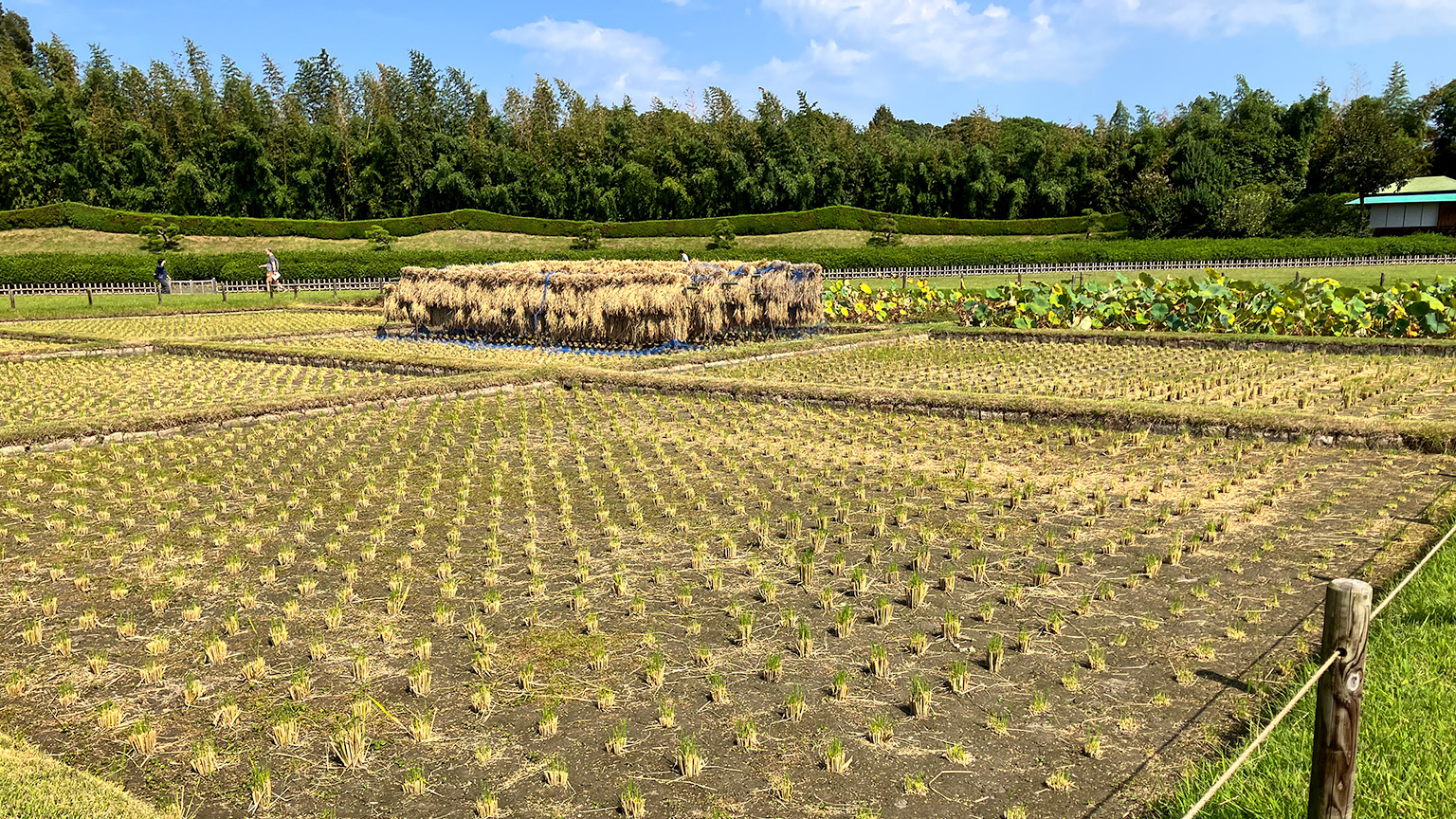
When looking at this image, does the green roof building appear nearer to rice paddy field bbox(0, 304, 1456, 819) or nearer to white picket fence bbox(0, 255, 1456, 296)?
white picket fence bbox(0, 255, 1456, 296)

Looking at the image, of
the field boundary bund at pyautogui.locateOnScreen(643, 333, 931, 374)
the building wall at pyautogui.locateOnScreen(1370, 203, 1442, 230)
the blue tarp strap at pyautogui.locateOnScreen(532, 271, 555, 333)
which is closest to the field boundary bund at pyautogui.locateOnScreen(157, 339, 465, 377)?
the field boundary bund at pyautogui.locateOnScreen(643, 333, 931, 374)

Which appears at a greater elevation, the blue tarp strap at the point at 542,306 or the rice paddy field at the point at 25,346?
the blue tarp strap at the point at 542,306

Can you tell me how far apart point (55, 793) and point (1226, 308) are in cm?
1878

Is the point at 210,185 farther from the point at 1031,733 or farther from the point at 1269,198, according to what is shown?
the point at 1031,733

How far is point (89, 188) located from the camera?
54.5 meters

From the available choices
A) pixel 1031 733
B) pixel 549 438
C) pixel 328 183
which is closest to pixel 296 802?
pixel 1031 733

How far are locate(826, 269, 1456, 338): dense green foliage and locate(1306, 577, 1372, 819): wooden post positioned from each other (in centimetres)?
1622

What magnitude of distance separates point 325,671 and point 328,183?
196 feet

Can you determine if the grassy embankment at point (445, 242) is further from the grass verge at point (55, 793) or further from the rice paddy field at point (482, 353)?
the grass verge at point (55, 793)

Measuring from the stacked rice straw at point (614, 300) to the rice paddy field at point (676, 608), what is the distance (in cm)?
757

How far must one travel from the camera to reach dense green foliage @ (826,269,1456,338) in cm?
1591

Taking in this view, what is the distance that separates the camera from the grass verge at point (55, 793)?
9.36 ft

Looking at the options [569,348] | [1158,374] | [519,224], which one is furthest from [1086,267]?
[519,224]

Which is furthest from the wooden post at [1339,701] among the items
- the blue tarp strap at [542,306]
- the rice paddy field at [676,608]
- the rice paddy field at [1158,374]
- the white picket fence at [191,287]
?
the white picket fence at [191,287]
